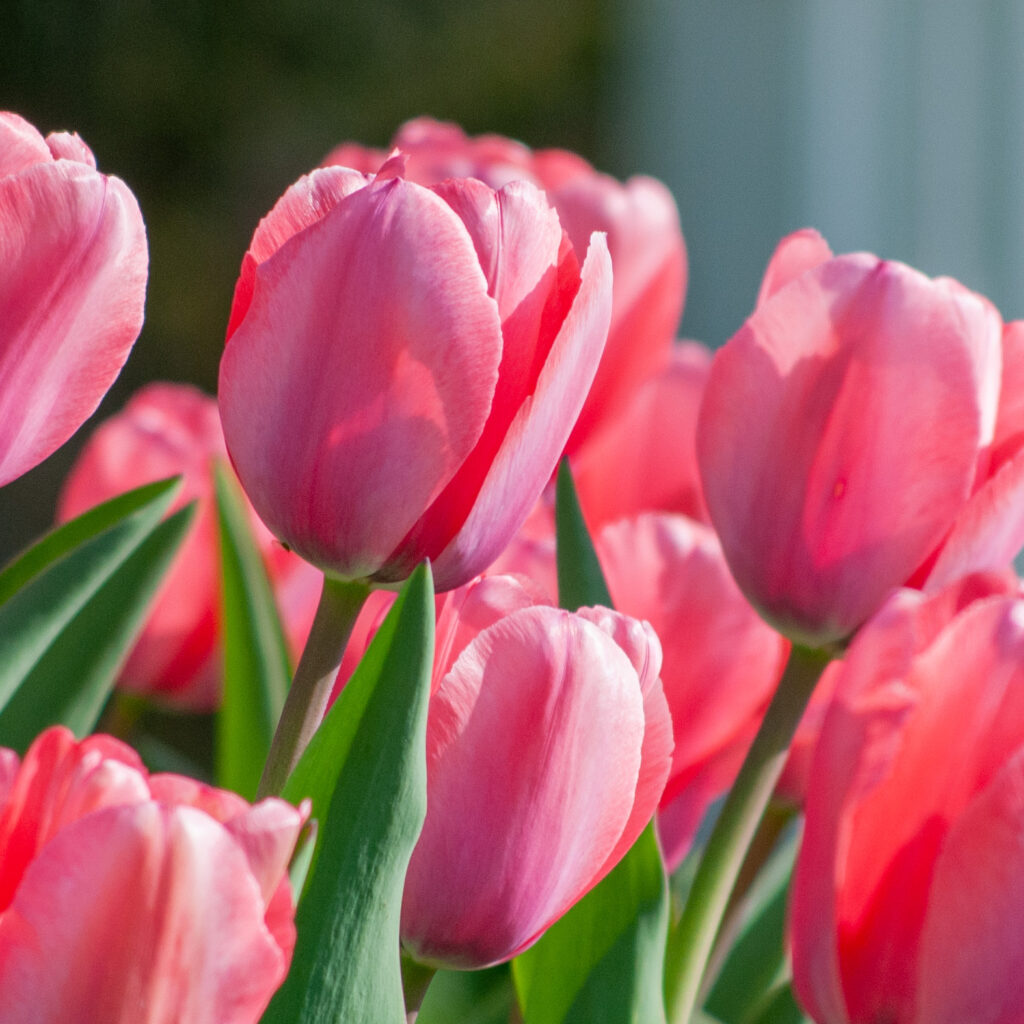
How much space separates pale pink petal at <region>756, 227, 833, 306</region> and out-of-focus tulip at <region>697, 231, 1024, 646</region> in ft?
0.06

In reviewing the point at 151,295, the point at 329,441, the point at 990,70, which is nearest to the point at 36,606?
the point at 329,441

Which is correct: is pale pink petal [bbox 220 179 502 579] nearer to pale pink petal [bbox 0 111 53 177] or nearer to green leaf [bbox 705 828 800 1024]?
pale pink petal [bbox 0 111 53 177]

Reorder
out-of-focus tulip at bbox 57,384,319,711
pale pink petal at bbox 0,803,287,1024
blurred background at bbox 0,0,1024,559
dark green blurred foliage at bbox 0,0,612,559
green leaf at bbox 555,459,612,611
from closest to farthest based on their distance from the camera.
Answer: pale pink petal at bbox 0,803,287,1024 → green leaf at bbox 555,459,612,611 → out-of-focus tulip at bbox 57,384,319,711 → blurred background at bbox 0,0,1024,559 → dark green blurred foliage at bbox 0,0,612,559

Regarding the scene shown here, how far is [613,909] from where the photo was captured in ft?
0.73

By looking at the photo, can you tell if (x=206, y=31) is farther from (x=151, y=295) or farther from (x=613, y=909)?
(x=613, y=909)

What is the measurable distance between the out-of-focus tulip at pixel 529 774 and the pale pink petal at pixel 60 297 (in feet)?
0.20

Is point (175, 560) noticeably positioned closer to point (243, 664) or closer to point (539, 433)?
point (243, 664)

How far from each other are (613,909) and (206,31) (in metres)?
2.16

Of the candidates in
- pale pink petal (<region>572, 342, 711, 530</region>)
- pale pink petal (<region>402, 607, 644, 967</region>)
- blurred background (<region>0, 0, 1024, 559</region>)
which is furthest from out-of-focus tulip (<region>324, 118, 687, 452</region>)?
blurred background (<region>0, 0, 1024, 559</region>)

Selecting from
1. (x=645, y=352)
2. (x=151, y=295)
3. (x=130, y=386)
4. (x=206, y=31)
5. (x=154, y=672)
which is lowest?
(x=130, y=386)

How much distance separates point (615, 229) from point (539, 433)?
153mm

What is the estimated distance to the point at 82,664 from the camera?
0.26 metres

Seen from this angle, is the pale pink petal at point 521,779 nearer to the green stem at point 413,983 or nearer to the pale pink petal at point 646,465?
the green stem at point 413,983

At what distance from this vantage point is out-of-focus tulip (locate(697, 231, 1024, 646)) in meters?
0.22
